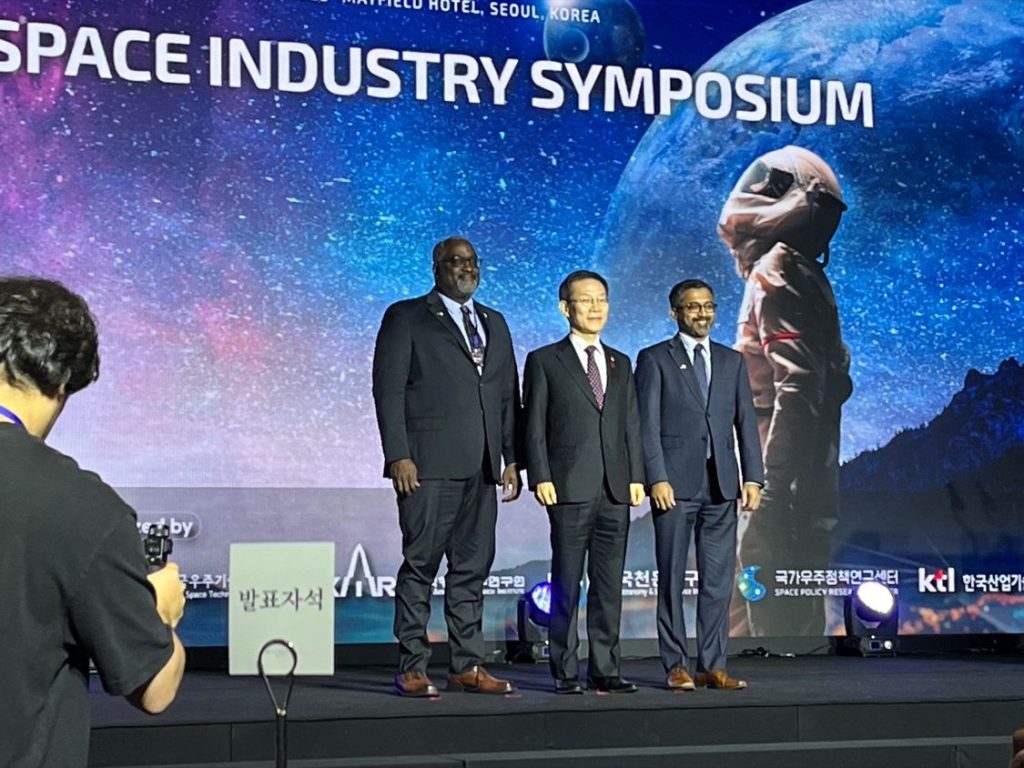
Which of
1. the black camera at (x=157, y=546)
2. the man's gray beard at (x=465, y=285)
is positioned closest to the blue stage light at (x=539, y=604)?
the man's gray beard at (x=465, y=285)

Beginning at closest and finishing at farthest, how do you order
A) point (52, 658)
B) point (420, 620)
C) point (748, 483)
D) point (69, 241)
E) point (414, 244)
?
point (52, 658)
point (420, 620)
point (748, 483)
point (69, 241)
point (414, 244)

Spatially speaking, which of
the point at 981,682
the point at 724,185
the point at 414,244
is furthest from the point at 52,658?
the point at 724,185

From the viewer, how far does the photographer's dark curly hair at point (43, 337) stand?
161 cm

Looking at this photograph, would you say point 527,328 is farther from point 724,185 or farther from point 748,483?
point 748,483

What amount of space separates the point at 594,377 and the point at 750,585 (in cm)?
207

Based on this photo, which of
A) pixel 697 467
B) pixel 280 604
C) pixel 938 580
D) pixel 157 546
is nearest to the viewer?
pixel 157 546

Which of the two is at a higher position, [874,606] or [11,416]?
[11,416]

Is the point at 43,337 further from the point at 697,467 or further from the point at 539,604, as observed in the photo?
the point at 539,604

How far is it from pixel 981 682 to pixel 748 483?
1098mm

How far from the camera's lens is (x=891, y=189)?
7.28m

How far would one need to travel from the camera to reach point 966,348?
7297 millimetres

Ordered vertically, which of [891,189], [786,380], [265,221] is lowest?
[786,380]

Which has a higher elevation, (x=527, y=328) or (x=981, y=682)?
(x=527, y=328)

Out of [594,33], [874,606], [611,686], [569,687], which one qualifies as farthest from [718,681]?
[594,33]
